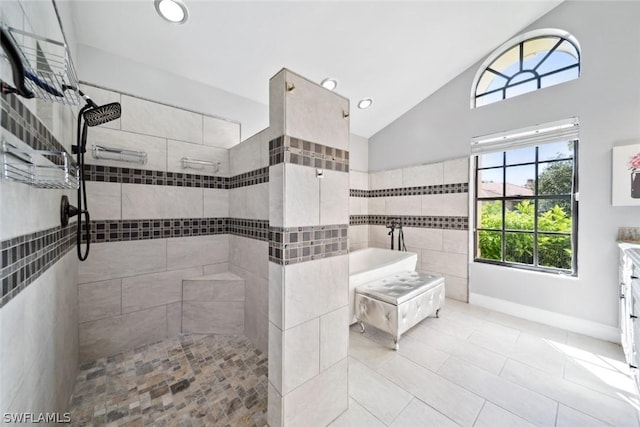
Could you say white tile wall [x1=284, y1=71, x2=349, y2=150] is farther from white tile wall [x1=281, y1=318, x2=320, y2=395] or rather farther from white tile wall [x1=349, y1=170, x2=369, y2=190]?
white tile wall [x1=349, y1=170, x2=369, y2=190]

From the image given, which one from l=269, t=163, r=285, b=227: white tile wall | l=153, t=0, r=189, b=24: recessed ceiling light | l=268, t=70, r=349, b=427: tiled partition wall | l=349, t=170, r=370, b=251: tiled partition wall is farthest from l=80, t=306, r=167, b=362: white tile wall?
l=349, t=170, r=370, b=251: tiled partition wall

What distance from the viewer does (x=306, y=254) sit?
1241 millimetres

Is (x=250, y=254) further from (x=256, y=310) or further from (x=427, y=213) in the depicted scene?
(x=427, y=213)

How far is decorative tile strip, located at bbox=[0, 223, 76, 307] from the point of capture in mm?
717

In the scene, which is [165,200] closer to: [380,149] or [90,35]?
[90,35]

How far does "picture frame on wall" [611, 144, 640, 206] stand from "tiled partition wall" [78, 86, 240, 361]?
3.55 metres

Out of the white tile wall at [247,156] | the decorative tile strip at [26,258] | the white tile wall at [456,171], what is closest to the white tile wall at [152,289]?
the decorative tile strip at [26,258]

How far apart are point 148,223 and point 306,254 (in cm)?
176

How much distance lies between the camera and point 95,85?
190cm

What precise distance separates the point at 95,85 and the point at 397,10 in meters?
2.65

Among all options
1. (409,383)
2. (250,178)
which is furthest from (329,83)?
(409,383)

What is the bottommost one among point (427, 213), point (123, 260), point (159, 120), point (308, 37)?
point (123, 260)

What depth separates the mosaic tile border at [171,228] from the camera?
76.1 inches

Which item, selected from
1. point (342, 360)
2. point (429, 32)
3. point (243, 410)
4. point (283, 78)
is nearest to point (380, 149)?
point (429, 32)
